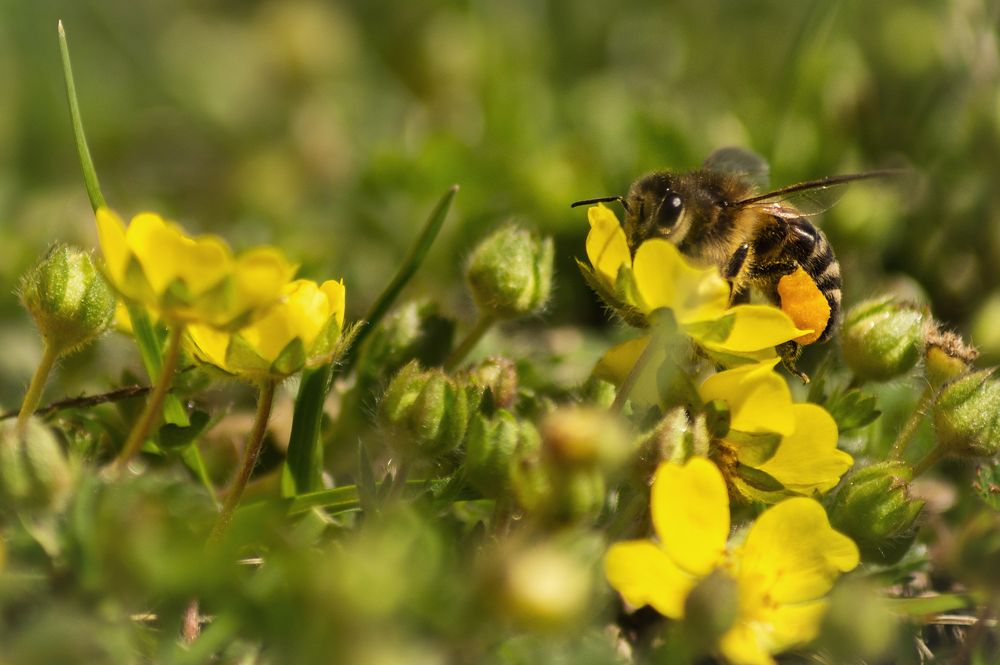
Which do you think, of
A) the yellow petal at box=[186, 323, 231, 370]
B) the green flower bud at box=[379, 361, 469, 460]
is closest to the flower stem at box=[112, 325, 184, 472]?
the yellow petal at box=[186, 323, 231, 370]

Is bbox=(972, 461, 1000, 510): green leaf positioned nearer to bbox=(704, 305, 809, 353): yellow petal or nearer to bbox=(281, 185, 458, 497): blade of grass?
bbox=(704, 305, 809, 353): yellow petal

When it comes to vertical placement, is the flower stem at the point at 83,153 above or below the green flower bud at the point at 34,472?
above

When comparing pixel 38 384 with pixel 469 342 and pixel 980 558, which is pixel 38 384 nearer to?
pixel 469 342

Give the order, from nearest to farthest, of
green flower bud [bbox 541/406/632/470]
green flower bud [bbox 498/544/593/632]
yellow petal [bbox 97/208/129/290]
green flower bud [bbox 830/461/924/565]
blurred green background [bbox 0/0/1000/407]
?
green flower bud [bbox 498/544/593/632], green flower bud [bbox 541/406/632/470], yellow petal [bbox 97/208/129/290], green flower bud [bbox 830/461/924/565], blurred green background [bbox 0/0/1000/407]

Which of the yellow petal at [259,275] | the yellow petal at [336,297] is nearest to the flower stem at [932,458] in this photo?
the yellow petal at [336,297]

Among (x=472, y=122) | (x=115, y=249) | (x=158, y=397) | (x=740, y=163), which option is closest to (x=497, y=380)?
(x=158, y=397)

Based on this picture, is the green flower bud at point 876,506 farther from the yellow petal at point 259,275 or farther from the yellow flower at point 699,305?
the yellow petal at point 259,275
